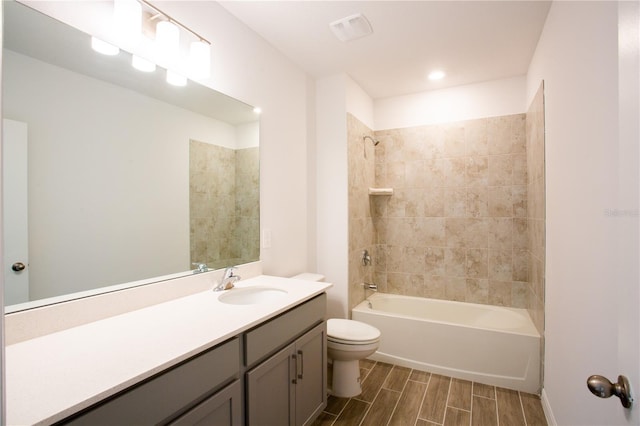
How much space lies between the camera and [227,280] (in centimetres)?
183

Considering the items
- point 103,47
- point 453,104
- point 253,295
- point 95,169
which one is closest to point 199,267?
point 253,295

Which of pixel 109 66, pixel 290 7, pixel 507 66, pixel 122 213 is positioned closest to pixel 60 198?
pixel 122 213

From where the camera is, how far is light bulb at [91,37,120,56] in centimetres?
130

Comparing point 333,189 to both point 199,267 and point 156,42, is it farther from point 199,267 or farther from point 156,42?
point 156,42

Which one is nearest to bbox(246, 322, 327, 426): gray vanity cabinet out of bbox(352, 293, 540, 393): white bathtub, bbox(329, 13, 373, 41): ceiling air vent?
bbox(352, 293, 540, 393): white bathtub

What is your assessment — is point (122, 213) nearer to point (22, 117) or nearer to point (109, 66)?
point (22, 117)

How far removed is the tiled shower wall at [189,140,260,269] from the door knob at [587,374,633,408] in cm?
174

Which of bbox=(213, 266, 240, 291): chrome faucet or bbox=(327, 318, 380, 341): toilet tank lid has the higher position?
bbox=(213, 266, 240, 291): chrome faucet

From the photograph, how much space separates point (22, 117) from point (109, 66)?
0.42 metres

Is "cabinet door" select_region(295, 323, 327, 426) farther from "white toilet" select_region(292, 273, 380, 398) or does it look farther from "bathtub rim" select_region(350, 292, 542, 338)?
"bathtub rim" select_region(350, 292, 542, 338)

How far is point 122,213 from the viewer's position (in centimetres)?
142

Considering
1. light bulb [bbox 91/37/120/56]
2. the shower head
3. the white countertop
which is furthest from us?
the shower head

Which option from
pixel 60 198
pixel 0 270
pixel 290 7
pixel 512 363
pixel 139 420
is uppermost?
pixel 290 7

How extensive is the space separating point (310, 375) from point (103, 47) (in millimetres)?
1939
